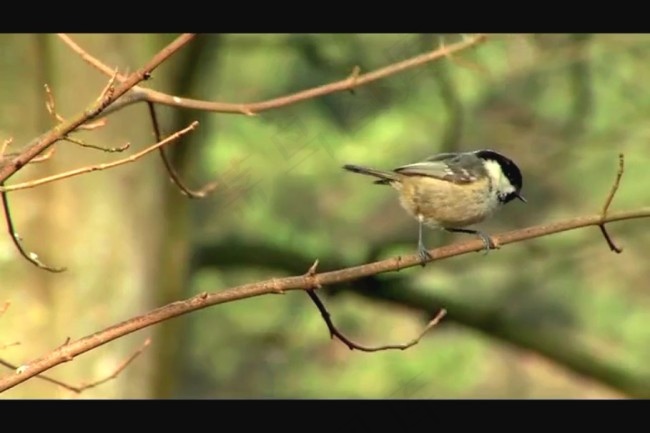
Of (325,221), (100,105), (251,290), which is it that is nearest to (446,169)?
(251,290)

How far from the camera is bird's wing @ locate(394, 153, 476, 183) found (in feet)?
10.9

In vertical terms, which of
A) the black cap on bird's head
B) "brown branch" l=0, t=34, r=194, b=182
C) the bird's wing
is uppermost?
"brown branch" l=0, t=34, r=194, b=182

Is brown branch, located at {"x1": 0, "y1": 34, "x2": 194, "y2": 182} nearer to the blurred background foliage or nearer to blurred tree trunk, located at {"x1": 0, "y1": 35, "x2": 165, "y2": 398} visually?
the blurred background foliage

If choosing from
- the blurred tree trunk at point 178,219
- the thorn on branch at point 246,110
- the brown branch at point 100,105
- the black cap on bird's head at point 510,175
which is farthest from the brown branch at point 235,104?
the blurred tree trunk at point 178,219

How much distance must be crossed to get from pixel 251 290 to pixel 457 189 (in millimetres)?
1667

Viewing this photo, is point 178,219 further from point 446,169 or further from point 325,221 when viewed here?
point 325,221

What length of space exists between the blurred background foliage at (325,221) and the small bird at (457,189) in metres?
0.52

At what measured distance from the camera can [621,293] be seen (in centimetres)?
822

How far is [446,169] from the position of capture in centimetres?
338

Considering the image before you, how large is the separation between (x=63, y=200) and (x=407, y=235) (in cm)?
196

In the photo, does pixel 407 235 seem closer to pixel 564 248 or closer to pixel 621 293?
pixel 564 248

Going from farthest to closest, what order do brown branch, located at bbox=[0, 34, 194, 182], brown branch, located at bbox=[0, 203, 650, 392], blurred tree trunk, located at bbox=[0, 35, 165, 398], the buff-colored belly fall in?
blurred tree trunk, located at bbox=[0, 35, 165, 398] → the buff-colored belly → brown branch, located at bbox=[0, 203, 650, 392] → brown branch, located at bbox=[0, 34, 194, 182]

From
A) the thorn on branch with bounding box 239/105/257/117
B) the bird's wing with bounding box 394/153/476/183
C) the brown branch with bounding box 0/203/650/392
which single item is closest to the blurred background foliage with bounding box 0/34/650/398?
the bird's wing with bounding box 394/153/476/183

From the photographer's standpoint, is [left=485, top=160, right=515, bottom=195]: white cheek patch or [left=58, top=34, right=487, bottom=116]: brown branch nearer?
[left=58, top=34, right=487, bottom=116]: brown branch
